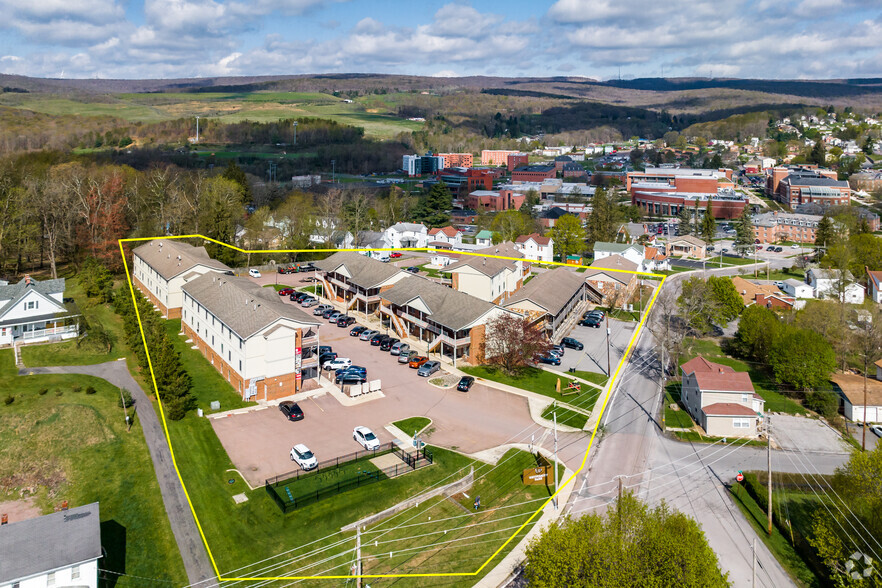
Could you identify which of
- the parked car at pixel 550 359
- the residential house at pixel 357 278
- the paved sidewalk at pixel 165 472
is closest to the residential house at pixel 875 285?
the parked car at pixel 550 359

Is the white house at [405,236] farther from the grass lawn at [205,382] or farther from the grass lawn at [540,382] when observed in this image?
the grass lawn at [540,382]

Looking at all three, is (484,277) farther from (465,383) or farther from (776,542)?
(776,542)

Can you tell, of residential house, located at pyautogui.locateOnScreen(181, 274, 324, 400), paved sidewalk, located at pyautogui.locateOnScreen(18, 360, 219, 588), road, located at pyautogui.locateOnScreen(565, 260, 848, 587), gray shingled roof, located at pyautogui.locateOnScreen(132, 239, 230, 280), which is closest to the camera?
paved sidewalk, located at pyautogui.locateOnScreen(18, 360, 219, 588)

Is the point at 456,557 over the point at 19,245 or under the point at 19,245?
under

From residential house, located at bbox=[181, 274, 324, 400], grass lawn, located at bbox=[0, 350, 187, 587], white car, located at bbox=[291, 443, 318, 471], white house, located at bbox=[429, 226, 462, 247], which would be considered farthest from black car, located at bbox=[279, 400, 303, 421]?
white house, located at bbox=[429, 226, 462, 247]

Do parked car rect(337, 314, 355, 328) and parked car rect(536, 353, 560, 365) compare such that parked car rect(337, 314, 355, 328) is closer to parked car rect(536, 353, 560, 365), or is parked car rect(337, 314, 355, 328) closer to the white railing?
parked car rect(536, 353, 560, 365)

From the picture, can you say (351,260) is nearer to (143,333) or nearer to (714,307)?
(143,333)

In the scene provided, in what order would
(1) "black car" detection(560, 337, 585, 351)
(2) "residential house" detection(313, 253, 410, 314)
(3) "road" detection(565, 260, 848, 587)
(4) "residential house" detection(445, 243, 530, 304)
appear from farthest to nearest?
(4) "residential house" detection(445, 243, 530, 304), (2) "residential house" detection(313, 253, 410, 314), (1) "black car" detection(560, 337, 585, 351), (3) "road" detection(565, 260, 848, 587)

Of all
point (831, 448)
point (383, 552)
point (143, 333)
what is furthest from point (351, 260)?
point (831, 448)
